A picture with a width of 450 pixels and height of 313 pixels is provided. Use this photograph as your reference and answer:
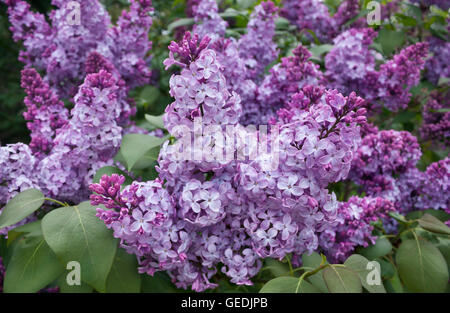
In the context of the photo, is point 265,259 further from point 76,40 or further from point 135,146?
point 76,40

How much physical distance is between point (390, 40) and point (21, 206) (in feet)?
5.73

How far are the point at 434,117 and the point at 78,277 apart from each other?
5.58ft

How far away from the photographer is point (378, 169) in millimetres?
1633

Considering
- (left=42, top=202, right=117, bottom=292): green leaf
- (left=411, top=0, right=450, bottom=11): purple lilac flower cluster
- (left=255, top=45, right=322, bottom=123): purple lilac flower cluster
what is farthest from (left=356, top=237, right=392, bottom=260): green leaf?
(left=411, top=0, right=450, bottom=11): purple lilac flower cluster

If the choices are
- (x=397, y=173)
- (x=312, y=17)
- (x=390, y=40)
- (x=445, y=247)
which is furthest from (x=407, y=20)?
(x=445, y=247)

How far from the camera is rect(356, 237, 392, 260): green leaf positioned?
1403 mm

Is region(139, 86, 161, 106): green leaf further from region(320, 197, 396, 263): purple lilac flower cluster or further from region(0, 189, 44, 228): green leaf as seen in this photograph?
region(320, 197, 396, 263): purple lilac flower cluster

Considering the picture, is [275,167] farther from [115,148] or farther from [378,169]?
[378,169]

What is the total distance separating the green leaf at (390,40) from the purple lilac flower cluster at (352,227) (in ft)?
2.98

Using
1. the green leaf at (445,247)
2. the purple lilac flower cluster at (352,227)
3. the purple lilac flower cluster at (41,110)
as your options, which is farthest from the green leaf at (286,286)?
the purple lilac flower cluster at (41,110)

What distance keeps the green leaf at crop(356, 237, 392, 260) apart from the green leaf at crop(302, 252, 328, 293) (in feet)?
0.50

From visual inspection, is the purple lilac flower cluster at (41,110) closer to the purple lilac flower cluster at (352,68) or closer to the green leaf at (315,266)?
the green leaf at (315,266)

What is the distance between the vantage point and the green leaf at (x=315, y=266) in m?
1.20
